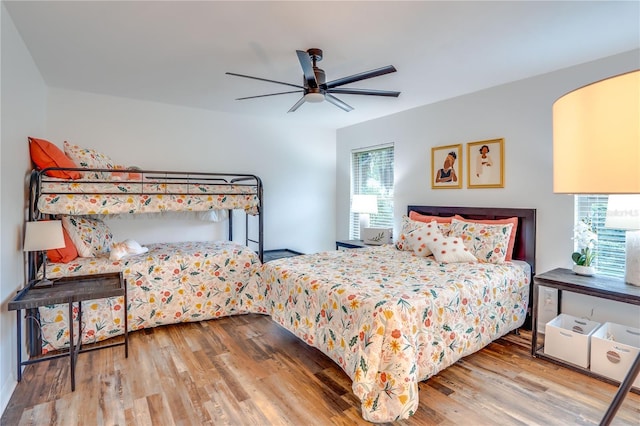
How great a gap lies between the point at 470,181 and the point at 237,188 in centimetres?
259

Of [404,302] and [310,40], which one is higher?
[310,40]

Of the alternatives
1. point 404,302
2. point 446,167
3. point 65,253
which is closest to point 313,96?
point 404,302

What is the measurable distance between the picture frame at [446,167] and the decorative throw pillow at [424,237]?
0.68 metres

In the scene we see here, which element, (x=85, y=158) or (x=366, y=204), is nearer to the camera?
(x=85, y=158)

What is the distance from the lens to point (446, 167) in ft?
12.9

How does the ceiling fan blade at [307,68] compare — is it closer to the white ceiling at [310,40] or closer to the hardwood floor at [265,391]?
the white ceiling at [310,40]

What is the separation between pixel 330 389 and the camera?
7.23 feet

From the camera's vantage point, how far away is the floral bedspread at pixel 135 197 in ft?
8.87

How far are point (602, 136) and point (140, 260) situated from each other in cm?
338

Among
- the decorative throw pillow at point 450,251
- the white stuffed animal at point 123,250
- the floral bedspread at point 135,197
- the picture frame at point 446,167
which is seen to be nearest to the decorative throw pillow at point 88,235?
the white stuffed animal at point 123,250

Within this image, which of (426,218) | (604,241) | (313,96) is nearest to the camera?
(313,96)

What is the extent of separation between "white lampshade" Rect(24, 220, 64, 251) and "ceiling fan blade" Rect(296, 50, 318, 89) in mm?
2104

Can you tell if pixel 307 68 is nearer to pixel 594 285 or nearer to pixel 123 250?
pixel 123 250

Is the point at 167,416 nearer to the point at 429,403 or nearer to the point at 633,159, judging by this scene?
the point at 429,403
